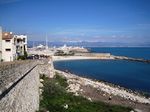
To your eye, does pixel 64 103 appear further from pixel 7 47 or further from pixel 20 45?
pixel 20 45

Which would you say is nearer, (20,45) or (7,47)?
(7,47)

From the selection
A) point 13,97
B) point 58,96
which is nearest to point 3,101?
point 13,97

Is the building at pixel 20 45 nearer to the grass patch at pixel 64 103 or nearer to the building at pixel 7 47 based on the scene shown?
the building at pixel 7 47

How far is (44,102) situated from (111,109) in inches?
371

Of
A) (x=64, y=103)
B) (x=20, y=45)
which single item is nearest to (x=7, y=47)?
(x=20, y=45)

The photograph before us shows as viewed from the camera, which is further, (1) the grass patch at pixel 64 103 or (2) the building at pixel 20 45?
(2) the building at pixel 20 45

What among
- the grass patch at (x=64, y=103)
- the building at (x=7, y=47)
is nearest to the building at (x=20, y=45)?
the building at (x=7, y=47)

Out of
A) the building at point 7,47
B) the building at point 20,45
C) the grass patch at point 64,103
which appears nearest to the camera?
the grass patch at point 64,103

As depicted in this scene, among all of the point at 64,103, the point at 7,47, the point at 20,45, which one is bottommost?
the point at 64,103

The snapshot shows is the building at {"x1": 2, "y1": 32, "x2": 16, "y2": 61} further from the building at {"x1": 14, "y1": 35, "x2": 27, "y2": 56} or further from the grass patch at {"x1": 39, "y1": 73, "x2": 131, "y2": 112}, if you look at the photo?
the grass patch at {"x1": 39, "y1": 73, "x2": 131, "y2": 112}

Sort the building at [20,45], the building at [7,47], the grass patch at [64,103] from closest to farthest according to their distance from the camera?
the grass patch at [64,103] < the building at [7,47] < the building at [20,45]

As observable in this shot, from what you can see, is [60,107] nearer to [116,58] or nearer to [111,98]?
[111,98]

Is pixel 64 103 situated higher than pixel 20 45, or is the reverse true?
pixel 20 45

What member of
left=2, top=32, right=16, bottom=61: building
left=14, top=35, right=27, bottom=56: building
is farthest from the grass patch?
left=14, top=35, right=27, bottom=56: building
